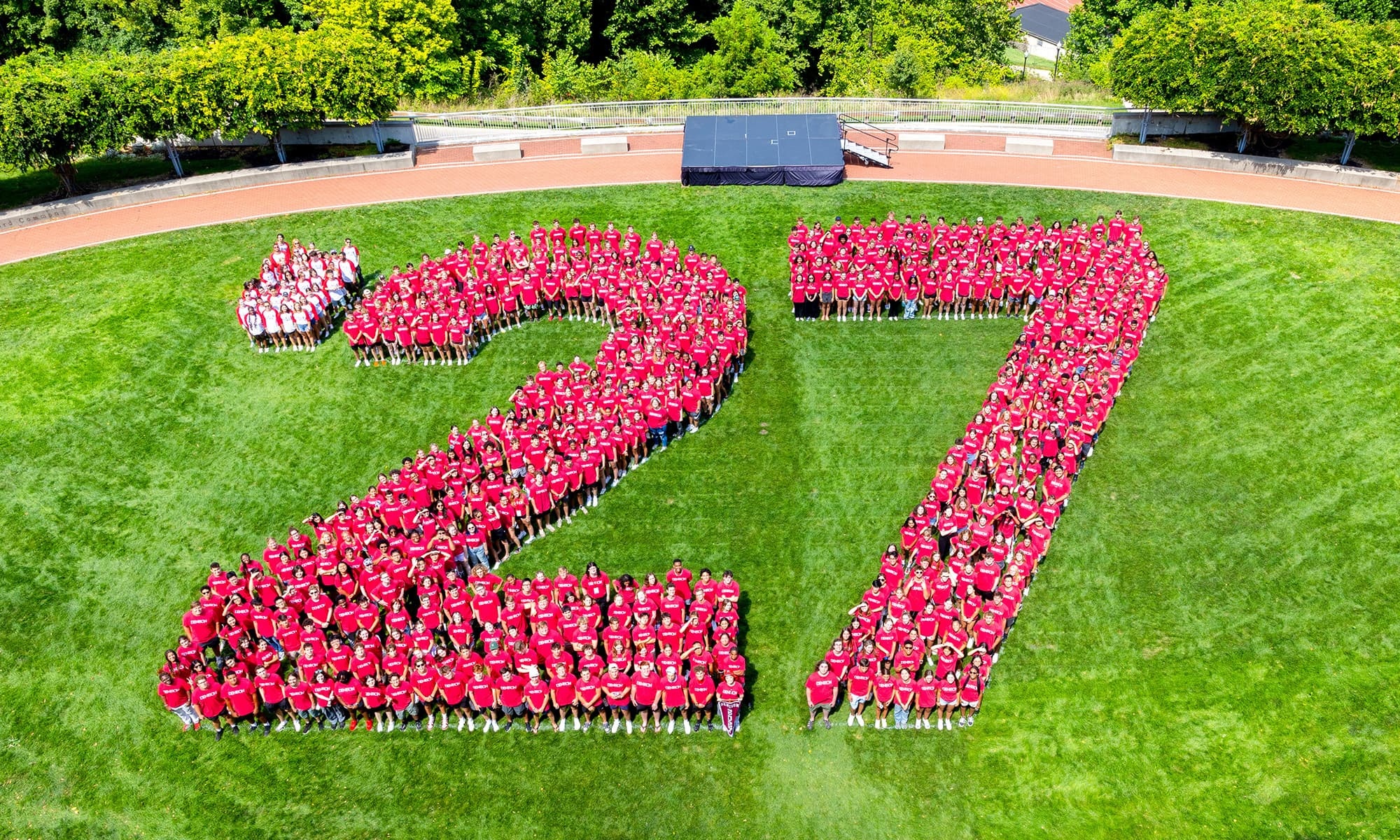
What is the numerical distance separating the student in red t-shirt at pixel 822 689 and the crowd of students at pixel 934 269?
35.4ft

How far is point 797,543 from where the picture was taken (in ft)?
58.2

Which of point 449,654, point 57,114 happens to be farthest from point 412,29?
point 449,654

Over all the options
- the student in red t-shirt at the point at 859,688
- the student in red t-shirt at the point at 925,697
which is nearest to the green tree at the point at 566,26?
the student in red t-shirt at the point at 859,688

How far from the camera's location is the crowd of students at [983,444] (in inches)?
564

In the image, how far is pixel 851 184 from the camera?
96.3 ft

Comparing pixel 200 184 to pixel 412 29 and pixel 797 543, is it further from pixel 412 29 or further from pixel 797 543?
pixel 797 543

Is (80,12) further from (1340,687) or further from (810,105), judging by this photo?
(1340,687)

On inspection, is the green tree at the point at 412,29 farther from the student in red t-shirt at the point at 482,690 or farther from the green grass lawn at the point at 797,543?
the student in red t-shirt at the point at 482,690

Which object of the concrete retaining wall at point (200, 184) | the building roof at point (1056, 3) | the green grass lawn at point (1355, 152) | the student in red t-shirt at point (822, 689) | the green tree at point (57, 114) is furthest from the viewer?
the building roof at point (1056, 3)

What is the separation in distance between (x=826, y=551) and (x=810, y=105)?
72.4ft

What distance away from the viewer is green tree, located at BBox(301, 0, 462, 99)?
38.2 metres

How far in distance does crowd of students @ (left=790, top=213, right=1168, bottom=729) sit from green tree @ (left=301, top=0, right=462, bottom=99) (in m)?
21.6

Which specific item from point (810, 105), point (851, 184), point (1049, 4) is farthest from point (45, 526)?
point (1049, 4)

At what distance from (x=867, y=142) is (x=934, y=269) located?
1131cm
